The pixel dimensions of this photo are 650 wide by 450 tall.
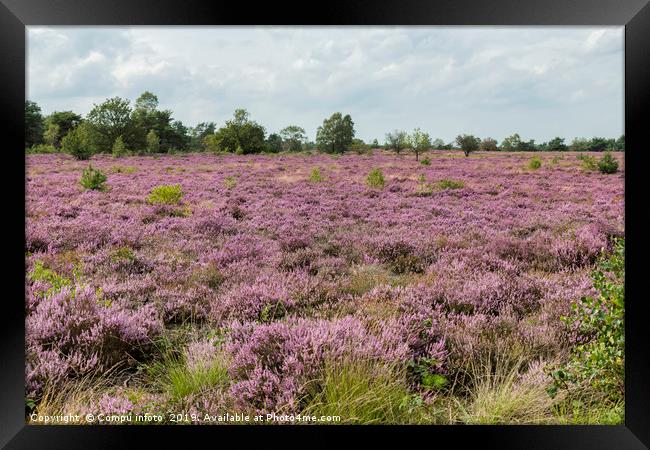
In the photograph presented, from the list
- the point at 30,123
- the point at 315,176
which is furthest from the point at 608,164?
the point at 30,123

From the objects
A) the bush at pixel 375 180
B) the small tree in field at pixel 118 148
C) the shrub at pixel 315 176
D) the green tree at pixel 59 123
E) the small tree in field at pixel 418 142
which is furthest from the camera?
the small tree in field at pixel 418 142

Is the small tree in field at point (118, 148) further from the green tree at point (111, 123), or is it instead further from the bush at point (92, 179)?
the bush at point (92, 179)

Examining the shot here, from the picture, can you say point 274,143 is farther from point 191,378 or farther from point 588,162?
point 588,162

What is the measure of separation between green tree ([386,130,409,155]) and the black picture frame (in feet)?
22.4

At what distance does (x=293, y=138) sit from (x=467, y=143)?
480 cm

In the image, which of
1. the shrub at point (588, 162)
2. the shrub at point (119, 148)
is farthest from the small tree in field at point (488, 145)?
the shrub at point (119, 148)

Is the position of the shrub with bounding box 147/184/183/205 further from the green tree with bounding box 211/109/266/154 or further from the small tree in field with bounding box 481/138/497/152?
the small tree in field with bounding box 481/138/497/152

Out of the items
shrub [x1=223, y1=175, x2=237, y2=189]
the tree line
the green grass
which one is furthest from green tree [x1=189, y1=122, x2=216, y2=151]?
the green grass

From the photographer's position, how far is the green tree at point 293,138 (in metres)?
6.73

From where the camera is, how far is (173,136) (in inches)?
284

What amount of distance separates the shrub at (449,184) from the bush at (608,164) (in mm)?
3350

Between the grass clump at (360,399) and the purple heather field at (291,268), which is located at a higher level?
the purple heather field at (291,268)
